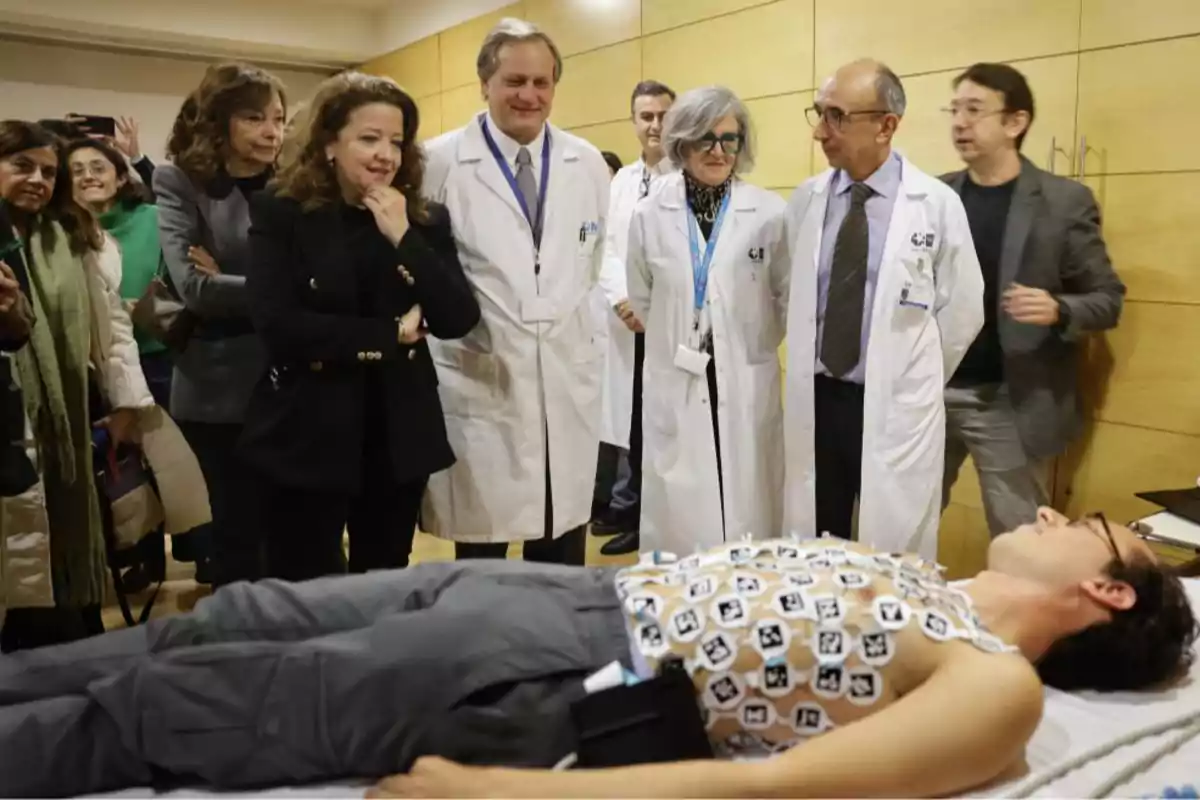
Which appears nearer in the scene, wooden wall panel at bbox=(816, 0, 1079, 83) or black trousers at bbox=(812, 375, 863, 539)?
black trousers at bbox=(812, 375, 863, 539)

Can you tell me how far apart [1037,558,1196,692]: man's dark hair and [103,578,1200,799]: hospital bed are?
0.04 m

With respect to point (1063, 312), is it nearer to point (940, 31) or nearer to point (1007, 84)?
point (1007, 84)

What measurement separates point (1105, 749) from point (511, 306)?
163 cm

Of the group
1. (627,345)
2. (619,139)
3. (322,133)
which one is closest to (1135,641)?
(322,133)

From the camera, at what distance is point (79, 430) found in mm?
2576

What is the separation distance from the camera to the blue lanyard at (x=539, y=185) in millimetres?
2568

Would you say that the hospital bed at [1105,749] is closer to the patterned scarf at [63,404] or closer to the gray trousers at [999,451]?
the gray trousers at [999,451]

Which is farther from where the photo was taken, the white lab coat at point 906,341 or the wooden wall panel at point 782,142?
the wooden wall panel at point 782,142

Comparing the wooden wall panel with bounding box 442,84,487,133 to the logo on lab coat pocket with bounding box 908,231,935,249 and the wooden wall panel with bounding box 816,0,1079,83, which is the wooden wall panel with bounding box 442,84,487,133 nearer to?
the wooden wall panel with bounding box 816,0,1079,83

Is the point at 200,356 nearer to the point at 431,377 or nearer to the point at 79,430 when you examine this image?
the point at 79,430

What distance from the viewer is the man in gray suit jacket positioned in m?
2.87

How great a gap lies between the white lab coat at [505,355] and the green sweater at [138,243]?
4.48 ft

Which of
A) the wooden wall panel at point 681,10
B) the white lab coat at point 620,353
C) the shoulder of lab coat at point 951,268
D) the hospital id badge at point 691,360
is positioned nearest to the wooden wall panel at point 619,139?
the wooden wall panel at point 681,10

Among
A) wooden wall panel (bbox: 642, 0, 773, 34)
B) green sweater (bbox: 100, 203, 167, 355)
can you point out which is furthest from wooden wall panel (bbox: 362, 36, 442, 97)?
green sweater (bbox: 100, 203, 167, 355)
